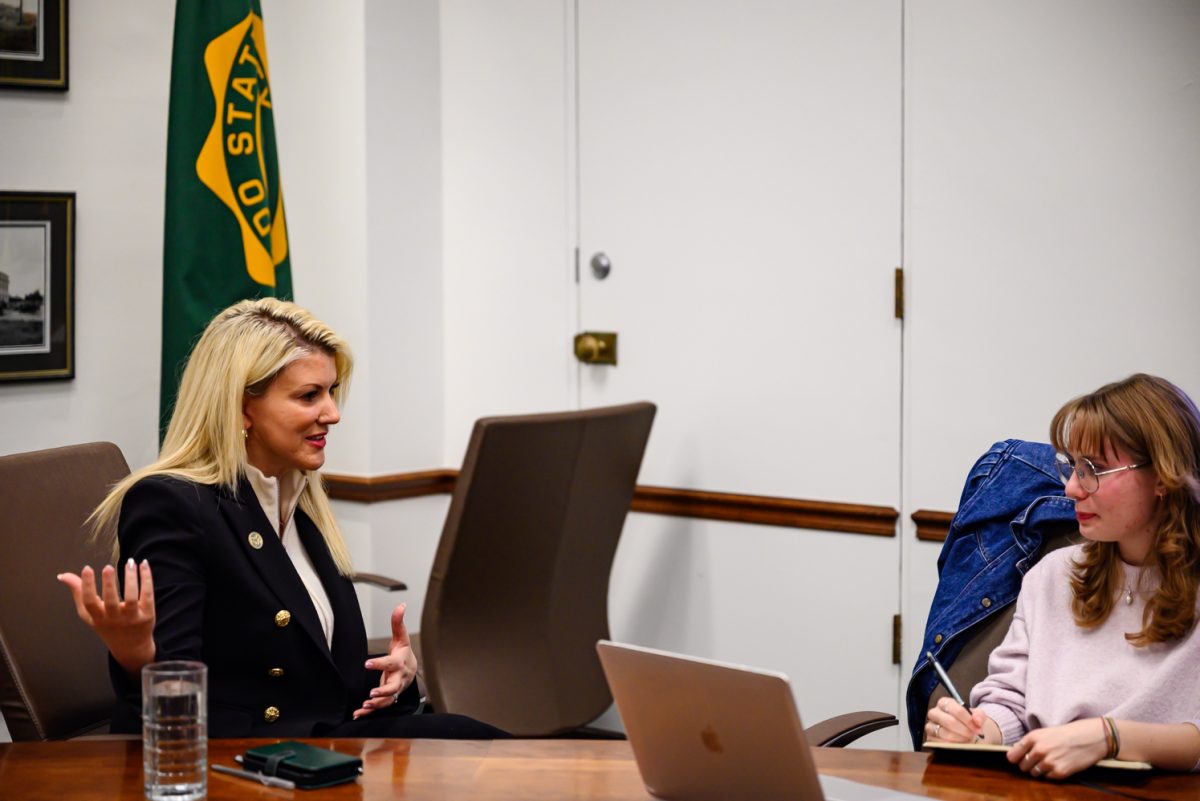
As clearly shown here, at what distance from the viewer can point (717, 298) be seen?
3.77 metres

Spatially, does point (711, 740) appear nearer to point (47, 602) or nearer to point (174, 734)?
point (174, 734)

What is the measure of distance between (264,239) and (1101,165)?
2.16 m

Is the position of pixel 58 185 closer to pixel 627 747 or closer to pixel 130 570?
pixel 130 570

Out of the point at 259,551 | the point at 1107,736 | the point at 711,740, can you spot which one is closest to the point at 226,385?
the point at 259,551

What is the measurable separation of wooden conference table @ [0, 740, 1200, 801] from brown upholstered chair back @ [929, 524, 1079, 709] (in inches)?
20.6

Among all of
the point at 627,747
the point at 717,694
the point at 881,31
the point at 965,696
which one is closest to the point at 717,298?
the point at 881,31

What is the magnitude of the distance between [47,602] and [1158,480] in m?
1.96

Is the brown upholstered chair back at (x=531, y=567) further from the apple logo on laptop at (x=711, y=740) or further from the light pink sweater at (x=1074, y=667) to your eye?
the apple logo on laptop at (x=711, y=740)

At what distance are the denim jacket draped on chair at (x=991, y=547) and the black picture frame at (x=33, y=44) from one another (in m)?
2.72

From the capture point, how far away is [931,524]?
3398 mm

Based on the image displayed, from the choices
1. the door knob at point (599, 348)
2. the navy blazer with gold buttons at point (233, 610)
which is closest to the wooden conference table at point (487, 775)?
the navy blazer with gold buttons at point (233, 610)

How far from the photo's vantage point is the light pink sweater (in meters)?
2.00

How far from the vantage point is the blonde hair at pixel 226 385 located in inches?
90.5

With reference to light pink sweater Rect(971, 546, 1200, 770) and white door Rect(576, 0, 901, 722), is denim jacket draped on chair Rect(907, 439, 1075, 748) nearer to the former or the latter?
light pink sweater Rect(971, 546, 1200, 770)
